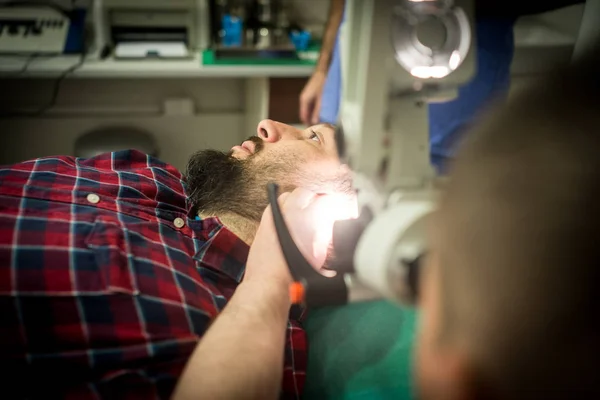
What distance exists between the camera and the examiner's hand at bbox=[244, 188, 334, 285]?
1.62 feet

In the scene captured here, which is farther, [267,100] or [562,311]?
[267,100]

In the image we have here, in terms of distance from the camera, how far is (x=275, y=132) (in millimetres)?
768

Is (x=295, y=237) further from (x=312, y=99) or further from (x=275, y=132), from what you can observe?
(x=312, y=99)

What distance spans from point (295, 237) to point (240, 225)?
0.73 feet

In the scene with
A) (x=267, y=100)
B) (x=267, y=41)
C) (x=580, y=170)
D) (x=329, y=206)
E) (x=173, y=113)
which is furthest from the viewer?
(x=173, y=113)

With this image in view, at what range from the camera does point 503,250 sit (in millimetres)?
244

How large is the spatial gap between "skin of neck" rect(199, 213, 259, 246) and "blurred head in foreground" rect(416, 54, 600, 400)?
1.43 feet

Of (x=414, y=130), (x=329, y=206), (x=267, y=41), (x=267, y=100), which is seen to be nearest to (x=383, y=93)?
(x=414, y=130)

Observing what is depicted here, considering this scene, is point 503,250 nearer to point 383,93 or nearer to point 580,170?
point 580,170

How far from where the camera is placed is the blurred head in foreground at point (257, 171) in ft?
2.25

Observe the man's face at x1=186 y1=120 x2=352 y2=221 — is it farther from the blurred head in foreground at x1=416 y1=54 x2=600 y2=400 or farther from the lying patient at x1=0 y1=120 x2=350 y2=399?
the blurred head in foreground at x1=416 y1=54 x2=600 y2=400

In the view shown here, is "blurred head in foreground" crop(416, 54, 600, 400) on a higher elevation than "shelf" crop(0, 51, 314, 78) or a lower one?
higher

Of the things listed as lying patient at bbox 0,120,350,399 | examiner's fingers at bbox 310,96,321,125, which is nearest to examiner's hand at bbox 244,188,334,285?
lying patient at bbox 0,120,350,399

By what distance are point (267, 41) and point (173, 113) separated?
47cm
